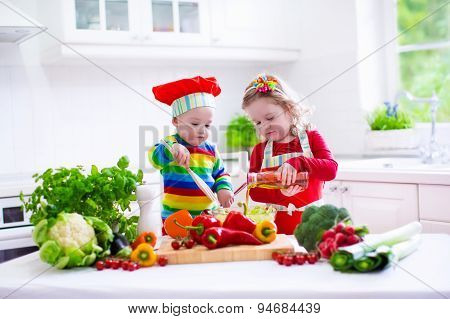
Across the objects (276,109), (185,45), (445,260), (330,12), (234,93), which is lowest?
(445,260)

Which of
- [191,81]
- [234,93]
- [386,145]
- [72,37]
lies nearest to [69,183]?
[191,81]

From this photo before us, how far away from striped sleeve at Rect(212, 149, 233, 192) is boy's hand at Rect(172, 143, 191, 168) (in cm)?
15

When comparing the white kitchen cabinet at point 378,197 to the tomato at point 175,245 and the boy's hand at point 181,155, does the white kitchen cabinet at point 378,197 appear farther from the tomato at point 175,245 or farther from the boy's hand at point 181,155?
the tomato at point 175,245

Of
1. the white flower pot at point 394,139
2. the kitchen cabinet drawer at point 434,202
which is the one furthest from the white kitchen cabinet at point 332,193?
the white flower pot at point 394,139

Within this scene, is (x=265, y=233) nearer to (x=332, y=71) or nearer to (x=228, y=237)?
(x=228, y=237)

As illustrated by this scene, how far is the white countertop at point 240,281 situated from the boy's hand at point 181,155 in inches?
15.7

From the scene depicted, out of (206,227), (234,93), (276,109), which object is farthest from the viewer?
(234,93)

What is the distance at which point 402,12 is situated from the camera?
257cm

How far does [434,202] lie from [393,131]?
630mm

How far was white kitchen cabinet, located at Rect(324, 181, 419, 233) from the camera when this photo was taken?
184 cm

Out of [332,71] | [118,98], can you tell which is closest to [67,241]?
[118,98]

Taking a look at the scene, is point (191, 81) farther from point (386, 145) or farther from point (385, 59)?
point (385, 59)

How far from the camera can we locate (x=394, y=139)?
2.38 m

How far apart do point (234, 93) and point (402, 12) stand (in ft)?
2.97
